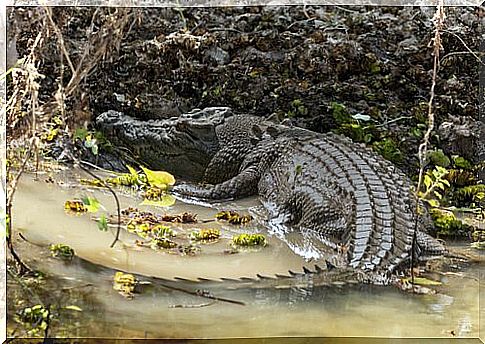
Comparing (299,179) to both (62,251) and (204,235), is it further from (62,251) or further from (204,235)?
(62,251)

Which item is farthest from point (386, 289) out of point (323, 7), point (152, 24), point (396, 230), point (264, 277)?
point (152, 24)

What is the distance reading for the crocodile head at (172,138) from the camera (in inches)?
99.7

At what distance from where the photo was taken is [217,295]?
2.42 metres

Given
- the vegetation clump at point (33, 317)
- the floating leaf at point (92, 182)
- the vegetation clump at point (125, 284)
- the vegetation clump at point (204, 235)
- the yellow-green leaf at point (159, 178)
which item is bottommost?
the vegetation clump at point (33, 317)

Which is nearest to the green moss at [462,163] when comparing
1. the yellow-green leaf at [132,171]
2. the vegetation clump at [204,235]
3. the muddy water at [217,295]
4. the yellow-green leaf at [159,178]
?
the muddy water at [217,295]

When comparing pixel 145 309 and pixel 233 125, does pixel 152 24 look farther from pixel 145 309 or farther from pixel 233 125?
pixel 145 309

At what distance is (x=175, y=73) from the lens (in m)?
2.55

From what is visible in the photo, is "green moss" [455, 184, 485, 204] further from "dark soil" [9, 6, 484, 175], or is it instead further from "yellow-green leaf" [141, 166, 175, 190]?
"yellow-green leaf" [141, 166, 175, 190]

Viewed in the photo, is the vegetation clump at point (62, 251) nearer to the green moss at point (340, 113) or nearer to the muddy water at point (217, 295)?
the muddy water at point (217, 295)

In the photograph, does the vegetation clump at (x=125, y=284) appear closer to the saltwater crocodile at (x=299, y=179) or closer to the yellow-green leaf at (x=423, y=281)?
the saltwater crocodile at (x=299, y=179)

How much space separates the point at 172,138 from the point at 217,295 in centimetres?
53

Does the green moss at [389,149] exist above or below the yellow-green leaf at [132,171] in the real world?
above

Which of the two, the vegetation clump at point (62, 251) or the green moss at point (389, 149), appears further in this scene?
the green moss at point (389, 149)

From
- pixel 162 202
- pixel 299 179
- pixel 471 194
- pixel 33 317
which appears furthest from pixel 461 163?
pixel 33 317
